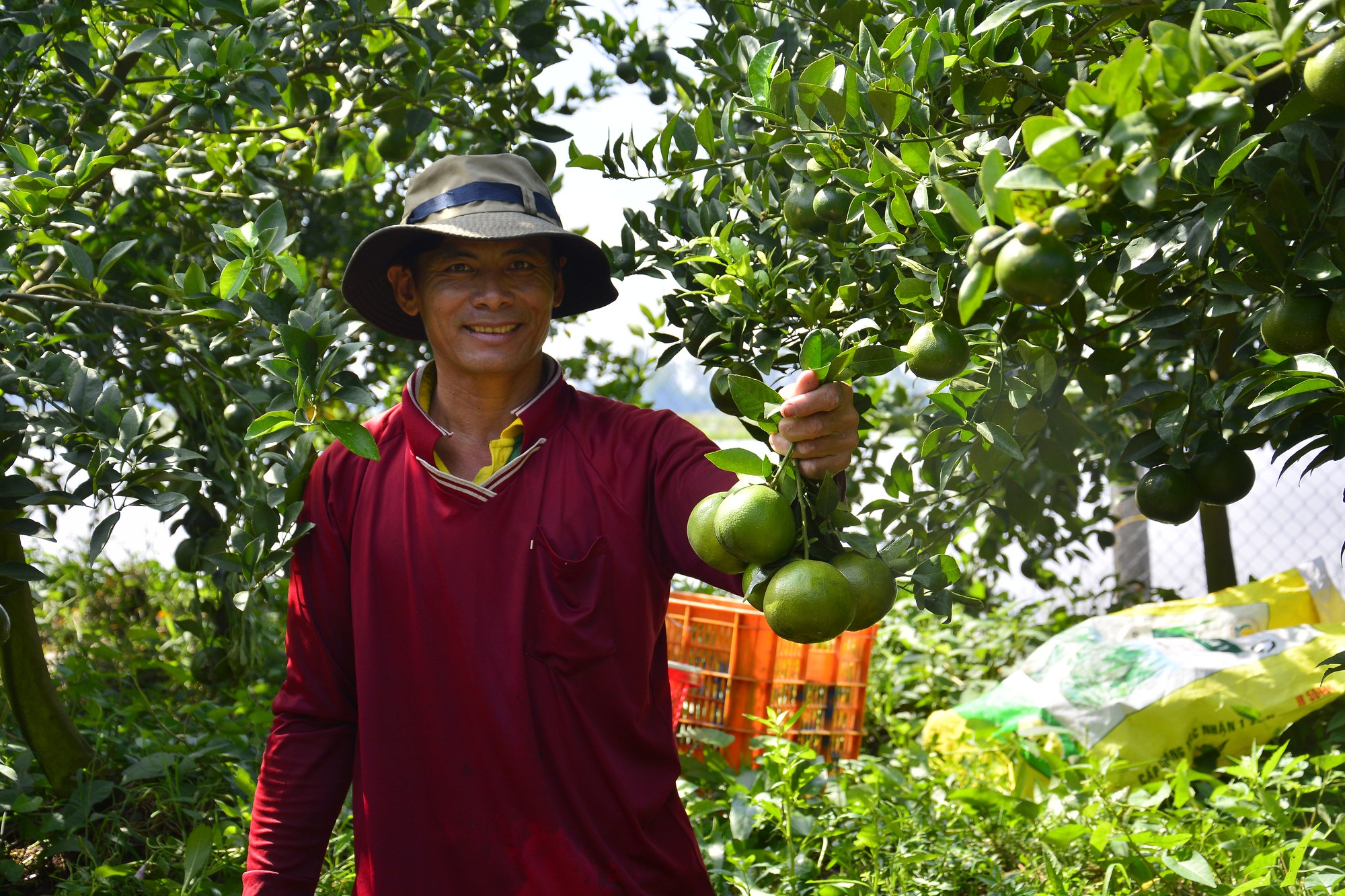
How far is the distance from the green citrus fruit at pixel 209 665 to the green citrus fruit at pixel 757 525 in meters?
1.77

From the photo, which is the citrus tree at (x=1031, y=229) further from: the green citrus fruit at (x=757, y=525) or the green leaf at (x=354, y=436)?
the green leaf at (x=354, y=436)

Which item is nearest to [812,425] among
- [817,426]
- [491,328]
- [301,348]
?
[817,426]

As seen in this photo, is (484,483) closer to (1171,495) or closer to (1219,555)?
(1171,495)

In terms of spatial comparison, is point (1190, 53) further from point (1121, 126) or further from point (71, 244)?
point (71, 244)

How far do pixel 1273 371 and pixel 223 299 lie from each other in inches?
53.7

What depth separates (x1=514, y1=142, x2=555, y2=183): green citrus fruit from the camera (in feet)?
7.80

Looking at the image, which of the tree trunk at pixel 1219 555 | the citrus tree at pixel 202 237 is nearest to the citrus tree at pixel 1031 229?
the citrus tree at pixel 202 237

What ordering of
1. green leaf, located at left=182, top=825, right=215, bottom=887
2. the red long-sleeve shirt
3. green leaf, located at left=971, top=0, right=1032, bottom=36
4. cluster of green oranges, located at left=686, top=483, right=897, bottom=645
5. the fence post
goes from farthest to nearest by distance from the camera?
the fence post < green leaf, located at left=182, top=825, right=215, bottom=887 < the red long-sleeve shirt < cluster of green oranges, located at left=686, top=483, right=897, bottom=645 < green leaf, located at left=971, top=0, right=1032, bottom=36

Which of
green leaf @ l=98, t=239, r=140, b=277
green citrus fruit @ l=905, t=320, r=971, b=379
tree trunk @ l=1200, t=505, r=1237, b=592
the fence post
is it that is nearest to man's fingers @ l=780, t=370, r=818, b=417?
green citrus fruit @ l=905, t=320, r=971, b=379

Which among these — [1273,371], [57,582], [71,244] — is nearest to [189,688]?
[57,582]

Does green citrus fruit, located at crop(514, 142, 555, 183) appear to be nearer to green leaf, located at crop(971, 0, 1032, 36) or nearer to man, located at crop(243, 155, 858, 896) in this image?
man, located at crop(243, 155, 858, 896)

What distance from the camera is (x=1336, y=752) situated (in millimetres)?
2316

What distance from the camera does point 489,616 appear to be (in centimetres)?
170

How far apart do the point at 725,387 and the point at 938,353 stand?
1.57ft
